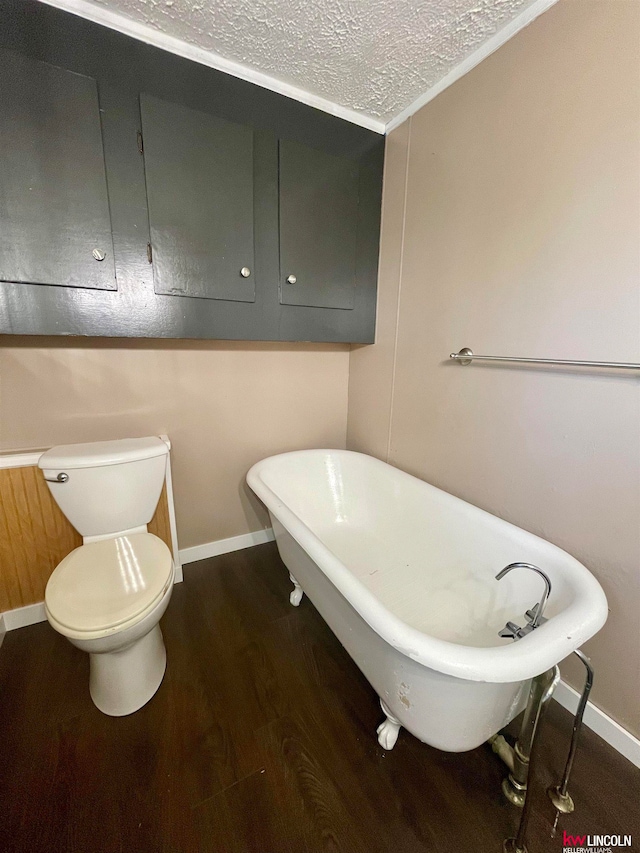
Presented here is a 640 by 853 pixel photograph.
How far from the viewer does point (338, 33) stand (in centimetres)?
121

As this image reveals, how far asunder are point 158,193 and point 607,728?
243 centimetres

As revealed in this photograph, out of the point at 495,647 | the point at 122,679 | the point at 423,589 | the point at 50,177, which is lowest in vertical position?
the point at 122,679

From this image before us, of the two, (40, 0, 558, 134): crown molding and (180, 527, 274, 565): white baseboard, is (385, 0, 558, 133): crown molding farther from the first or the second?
(180, 527, 274, 565): white baseboard

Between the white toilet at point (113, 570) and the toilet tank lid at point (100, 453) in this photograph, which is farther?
the toilet tank lid at point (100, 453)

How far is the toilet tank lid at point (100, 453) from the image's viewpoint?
4.19ft

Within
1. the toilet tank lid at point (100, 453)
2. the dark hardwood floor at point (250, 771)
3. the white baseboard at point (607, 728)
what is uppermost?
the toilet tank lid at point (100, 453)

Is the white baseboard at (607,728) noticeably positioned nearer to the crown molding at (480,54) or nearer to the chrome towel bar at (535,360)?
the chrome towel bar at (535,360)

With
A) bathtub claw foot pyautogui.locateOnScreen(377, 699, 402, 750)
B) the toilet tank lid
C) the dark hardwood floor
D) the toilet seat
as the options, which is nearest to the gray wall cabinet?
the toilet tank lid

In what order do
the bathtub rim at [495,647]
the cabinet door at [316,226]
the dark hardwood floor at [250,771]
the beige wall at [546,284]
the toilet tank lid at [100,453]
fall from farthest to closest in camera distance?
the cabinet door at [316,226], the toilet tank lid at [100,453], the beige wall at [546,284], the dark hardwood floor at [250,771], the bathtub rim at [495,647]

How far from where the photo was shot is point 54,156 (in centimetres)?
114

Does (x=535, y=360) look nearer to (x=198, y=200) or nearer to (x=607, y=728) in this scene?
(x=607, y=728)

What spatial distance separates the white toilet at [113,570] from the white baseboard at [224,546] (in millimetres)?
518

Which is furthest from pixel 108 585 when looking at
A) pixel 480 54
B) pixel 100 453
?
pixel 480 54

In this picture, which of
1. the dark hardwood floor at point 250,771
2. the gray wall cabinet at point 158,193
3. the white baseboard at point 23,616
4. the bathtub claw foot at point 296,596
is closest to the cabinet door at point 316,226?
the gray wall cabinet at point 158,193
